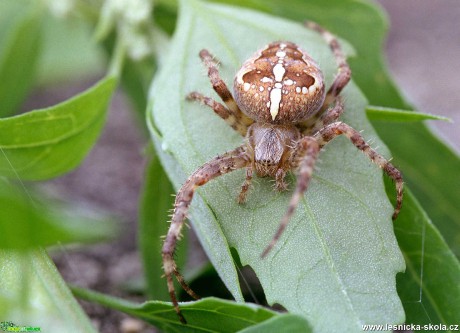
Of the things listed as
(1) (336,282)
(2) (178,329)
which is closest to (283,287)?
(1) (336,282)

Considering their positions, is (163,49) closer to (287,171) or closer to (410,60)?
(287,171)

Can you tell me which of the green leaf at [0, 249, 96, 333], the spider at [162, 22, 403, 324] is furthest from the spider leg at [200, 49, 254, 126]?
the green leaf at [0, 249, 96, 333]

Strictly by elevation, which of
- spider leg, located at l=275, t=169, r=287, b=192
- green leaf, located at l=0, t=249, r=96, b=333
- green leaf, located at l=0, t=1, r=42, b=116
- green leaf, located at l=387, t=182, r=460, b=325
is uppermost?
green leaf, located at l=0, t=1, r=42, b=116

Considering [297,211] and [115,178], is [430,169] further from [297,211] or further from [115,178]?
[115,178]

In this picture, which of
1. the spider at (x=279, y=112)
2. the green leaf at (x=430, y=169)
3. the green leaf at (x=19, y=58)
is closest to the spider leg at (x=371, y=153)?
the spider at (x=279, y=112)

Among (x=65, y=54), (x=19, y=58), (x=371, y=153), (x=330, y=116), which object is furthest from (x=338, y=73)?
(x=65, y=54)

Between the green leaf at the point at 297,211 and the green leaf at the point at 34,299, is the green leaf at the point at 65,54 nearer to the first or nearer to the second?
the green leaf at the point at 297,211

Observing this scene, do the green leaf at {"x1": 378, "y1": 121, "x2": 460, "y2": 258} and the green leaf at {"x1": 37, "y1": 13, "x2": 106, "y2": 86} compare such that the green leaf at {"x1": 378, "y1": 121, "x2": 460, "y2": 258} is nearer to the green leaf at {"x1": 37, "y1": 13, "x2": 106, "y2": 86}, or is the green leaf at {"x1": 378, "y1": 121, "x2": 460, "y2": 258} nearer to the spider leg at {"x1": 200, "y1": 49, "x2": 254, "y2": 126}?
the spider leg at {"x1": 200, "y1": 49, "x2": 254, "y2": 126}
